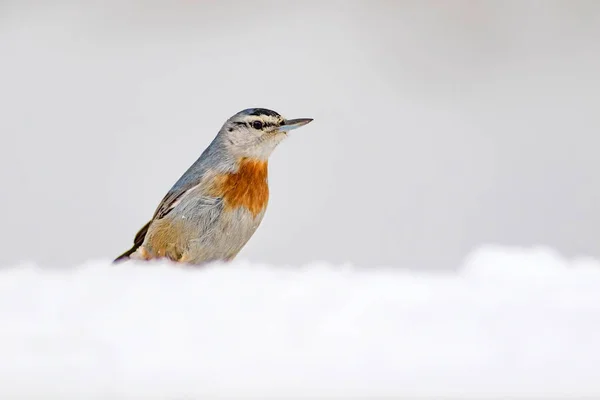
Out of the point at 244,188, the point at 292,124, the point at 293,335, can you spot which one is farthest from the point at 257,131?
the point at 293,335

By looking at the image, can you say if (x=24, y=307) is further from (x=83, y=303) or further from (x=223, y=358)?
(x=223, y=358)

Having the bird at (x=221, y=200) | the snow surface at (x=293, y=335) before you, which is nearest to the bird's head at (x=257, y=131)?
the bird at (x=221, y=200)

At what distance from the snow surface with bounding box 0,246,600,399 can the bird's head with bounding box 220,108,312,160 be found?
121 centimetres

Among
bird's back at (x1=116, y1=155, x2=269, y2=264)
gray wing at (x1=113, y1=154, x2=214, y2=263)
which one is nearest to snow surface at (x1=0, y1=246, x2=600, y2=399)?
bird's back at (x1=116, y1=155, x2=269, y2=264)

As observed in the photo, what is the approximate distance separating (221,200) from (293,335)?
1271 millimetres

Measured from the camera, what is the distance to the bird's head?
2131mm

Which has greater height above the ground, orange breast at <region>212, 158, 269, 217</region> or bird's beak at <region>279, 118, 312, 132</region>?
bird's beak at <region>279, 118, 312, 132</region>

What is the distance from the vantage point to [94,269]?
94cm

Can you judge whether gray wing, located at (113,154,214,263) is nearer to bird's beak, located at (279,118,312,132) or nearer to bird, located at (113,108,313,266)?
bird, located at (113,108,313,266)

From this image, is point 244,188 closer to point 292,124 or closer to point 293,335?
point 292,124

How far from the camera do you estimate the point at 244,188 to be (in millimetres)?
2025

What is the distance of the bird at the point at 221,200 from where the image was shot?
1.99 meters

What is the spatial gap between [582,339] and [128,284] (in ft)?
1.39

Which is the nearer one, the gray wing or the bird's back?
the bird's back
